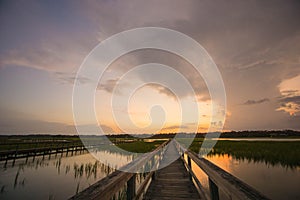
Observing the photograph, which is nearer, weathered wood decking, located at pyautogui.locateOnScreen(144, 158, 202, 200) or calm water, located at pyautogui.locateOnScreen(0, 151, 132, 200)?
weathered wood decking, located at pyautogui.locateOnScreen(144, 158, 202, 200)

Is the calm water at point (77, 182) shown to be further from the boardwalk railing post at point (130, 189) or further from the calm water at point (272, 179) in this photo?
the boardwalk railing post at point (130, 189)

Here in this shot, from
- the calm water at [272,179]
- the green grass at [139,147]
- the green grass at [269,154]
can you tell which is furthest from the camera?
the green grass at [139,147]

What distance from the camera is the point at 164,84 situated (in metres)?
37.8

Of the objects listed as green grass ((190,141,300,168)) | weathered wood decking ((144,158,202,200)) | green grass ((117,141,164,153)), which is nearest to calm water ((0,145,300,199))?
green grass ((190,141,300,168))

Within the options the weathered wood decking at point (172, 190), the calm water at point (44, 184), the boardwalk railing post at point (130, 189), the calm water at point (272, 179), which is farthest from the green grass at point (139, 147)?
the boardwalk railing post at point (130, 189)

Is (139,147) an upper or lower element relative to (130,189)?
lower

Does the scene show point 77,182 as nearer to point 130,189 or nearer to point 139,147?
point 130,189

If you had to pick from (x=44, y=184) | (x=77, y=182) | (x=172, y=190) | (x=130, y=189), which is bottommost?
(x=44, y=184)

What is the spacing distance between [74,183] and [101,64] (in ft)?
83.9

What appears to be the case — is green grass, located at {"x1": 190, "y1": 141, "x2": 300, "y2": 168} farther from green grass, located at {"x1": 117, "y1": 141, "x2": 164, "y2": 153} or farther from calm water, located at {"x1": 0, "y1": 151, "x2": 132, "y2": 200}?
calm water, located at {"x1": 0, "y1": 151, "x2": 132, "y2": 200}

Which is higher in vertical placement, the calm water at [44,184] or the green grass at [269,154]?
the green grass at [269,154]

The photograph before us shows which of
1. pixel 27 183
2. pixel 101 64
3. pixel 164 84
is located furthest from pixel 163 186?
pixel 164 84

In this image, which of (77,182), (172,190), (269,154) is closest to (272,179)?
(172,190)

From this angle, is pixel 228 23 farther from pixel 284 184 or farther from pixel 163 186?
pixel 163 186
